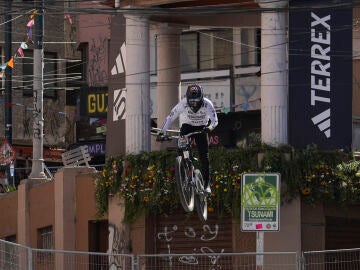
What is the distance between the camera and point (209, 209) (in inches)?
1228

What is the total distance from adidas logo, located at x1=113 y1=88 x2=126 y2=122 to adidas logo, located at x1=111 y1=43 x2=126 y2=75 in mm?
502

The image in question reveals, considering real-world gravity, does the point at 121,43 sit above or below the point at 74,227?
above

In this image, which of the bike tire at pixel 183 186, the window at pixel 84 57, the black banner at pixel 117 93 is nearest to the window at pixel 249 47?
the window at pixel 84 57

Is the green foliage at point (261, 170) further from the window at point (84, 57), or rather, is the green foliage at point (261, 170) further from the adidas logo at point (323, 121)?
the window at point (84, 57)

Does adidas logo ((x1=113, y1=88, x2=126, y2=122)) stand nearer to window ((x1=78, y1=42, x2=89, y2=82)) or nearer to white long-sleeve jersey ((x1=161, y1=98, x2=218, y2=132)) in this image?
white long-sleeve jersey ((x1=161, y1=98, x2=218, y2=132))

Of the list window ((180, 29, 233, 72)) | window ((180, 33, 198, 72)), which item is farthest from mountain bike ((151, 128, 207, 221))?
window ((180, 33, 198, 72))

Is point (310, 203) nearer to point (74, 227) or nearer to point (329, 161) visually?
point (329, 161)

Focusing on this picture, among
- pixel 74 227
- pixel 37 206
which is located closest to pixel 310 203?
pixel 74 227

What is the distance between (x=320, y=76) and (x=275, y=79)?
105cm

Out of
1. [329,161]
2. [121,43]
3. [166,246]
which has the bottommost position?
[166,246]

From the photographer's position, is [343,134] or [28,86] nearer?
[343,134]

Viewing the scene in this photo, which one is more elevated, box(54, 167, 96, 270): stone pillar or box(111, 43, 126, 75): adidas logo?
box(111, 43, 126, 75): adidas logo

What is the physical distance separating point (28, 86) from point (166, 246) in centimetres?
2565

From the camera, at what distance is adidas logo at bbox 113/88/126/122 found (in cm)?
3403
